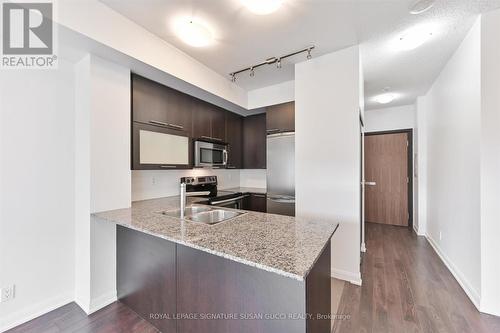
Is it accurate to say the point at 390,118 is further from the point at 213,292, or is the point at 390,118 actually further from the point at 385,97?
the point at 213,292

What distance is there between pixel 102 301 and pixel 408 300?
2.94 meters

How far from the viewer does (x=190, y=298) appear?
4.73ft

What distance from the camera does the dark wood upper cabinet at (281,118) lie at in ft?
9.83

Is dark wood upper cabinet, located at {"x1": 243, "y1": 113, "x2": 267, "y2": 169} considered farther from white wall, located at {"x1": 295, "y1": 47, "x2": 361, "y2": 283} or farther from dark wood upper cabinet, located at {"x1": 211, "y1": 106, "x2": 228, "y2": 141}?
white wall, located at {"x1": 295, "y1": 47, "x2": 361, "y2": 283}

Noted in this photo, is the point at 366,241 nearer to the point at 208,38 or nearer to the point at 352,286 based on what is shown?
the point at 352,286

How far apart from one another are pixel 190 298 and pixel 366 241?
3.38 meters

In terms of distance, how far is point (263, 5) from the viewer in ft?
5.41

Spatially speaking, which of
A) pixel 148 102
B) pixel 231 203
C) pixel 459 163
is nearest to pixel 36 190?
pixel 148 102

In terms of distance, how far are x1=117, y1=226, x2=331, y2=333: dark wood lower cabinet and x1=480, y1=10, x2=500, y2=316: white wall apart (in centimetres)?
161

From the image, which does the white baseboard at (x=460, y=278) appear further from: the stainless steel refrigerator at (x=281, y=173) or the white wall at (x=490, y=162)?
the stainless steel refrigerator at (x=281, y=173)

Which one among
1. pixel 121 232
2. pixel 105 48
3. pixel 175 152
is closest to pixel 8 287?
pixel 121 232

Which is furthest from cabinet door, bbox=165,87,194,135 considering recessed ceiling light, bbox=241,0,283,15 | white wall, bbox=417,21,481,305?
white wall, bbox=417,21,481,305

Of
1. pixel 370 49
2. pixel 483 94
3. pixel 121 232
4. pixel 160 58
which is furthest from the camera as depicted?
pixel 370 49

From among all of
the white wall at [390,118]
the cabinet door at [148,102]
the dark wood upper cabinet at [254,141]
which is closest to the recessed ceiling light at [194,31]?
the cabinet door at [148,102]
